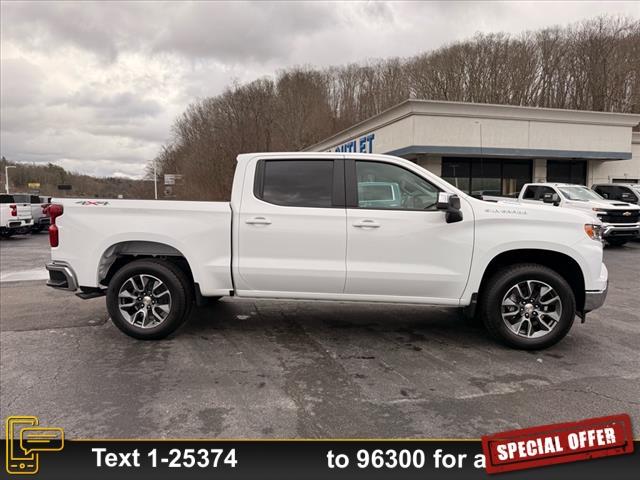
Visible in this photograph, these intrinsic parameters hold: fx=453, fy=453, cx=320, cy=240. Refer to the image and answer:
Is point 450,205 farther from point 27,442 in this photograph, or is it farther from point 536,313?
point 27,442

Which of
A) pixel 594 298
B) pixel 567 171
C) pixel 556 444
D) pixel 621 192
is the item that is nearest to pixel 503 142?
pixel 567 171

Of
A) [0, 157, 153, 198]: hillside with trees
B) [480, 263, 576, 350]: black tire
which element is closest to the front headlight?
[480, 263, 576, 350]: black tire

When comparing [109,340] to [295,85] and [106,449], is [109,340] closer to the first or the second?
[106,449]

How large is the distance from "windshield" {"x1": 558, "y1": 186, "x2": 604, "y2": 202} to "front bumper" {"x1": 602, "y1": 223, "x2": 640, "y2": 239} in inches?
41.9

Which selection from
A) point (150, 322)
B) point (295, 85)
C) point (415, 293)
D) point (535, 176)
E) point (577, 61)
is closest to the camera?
point (415, 293)

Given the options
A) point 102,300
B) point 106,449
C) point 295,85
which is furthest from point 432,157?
point 295,85

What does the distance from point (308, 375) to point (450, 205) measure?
6.92 feet

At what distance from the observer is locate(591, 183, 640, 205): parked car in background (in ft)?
51.8

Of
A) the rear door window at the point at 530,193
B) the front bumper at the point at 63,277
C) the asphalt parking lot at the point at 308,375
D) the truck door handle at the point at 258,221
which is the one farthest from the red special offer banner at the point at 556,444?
the rear door window at the point at 530,193

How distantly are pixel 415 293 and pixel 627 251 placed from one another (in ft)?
40.1

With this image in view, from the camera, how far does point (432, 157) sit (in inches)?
803

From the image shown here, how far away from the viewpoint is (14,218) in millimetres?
17375

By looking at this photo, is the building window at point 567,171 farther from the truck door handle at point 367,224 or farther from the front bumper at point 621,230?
the truck door handle at point 367,224

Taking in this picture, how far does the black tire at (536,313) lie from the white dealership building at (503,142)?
1529cm
